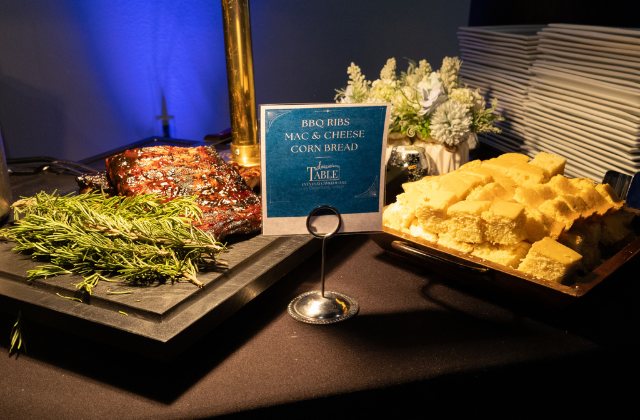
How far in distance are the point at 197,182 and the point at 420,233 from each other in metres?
0.62

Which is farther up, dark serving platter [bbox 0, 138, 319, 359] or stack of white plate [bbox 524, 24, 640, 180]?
stack of white plate [bbox 524, 24, 640, 180]

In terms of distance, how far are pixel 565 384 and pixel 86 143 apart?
8.43 ft

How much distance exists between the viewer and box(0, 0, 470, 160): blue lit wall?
2.51 metres

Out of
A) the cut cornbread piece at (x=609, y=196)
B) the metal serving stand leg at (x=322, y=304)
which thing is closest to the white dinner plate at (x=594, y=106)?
the cut cornbread piece at (x=609, y=196)

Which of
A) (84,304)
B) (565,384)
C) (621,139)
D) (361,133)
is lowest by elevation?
(565,384)

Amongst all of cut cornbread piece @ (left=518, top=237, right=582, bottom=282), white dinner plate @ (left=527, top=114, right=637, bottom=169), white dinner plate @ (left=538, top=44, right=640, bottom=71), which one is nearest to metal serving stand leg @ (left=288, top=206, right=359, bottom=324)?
cut cornbread piece @ (left=518, top=237, right=582, bottom=282)

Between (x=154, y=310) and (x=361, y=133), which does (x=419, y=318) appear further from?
(x=154, y=310)

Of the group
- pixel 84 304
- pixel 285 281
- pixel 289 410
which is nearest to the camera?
pixel 289 410

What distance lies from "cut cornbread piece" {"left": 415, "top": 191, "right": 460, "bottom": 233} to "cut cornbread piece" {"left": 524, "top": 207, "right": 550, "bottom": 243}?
0.56 feet

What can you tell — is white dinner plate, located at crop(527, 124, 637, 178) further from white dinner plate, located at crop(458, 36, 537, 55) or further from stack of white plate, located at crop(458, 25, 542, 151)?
white dinner plate, located at crop(458, 36, 537, 55)

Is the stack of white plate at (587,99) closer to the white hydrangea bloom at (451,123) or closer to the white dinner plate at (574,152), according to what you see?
the white dinner plate at (574,152)

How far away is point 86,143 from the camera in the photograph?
283 centimetres

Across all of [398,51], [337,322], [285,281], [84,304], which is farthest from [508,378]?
[398,51]

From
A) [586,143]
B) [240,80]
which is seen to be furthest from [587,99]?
[240,80]
